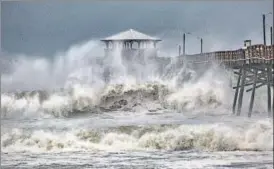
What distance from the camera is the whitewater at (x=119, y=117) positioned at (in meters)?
Result: 4.42

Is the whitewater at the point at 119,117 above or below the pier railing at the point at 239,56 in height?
below

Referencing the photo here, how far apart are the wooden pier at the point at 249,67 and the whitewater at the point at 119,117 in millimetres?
48

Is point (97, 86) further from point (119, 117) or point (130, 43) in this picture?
point (130, 43)

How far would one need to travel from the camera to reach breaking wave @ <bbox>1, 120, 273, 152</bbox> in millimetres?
4418

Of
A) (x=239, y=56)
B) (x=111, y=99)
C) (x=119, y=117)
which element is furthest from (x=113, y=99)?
(x=239, y=56)

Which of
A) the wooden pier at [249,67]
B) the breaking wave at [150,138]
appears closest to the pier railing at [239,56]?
the wooden pier at [249,67]

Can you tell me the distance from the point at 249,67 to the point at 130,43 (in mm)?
831

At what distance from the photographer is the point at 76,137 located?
4523 millimetres

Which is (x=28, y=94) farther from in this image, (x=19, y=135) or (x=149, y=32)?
(x=149, y=32)

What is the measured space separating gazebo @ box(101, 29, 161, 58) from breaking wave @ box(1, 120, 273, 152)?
536 millimetres

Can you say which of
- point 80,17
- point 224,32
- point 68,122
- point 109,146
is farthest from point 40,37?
point 224,32

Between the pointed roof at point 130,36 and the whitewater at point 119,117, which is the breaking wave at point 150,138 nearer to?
the whitewater at point 119,117

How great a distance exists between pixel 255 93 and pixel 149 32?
839mm

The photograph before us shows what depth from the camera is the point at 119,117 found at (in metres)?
4.58
